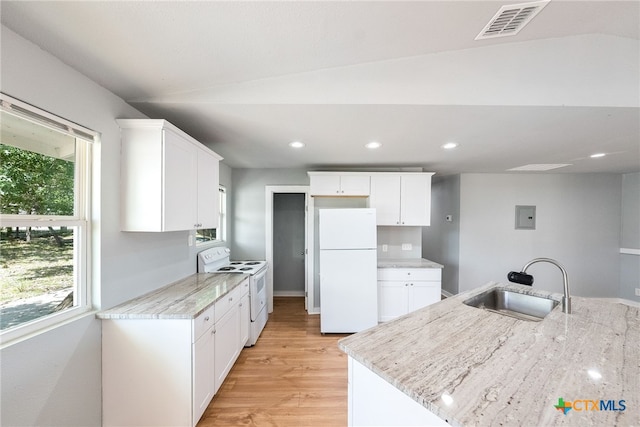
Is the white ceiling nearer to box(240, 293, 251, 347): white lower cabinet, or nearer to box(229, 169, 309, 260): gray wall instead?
box(229, 169, 309, 260): gray wall

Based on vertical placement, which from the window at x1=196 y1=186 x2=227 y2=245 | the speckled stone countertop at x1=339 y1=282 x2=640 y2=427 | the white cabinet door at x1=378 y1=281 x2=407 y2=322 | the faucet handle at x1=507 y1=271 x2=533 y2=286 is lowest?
the white cabinet door at x1=378 y1=281 x2=407 y2=322

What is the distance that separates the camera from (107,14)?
1.06 m

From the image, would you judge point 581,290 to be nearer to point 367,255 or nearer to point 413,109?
point 367,255

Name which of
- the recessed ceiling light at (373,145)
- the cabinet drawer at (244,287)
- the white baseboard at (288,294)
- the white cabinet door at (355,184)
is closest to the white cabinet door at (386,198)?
the white cabinet door at (355,184)

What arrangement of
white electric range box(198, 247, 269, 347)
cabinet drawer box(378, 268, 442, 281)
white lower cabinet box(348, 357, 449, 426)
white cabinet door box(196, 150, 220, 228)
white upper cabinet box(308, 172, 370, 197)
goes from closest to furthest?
white lower cabinet box(348, 357, 449, 426)
white cabinet door box(196, 150, 220, 228)
white electric range box(198, 247, 269, 347)
cabinet drawer box(378, 268, 442, 281)
white upper cabinet box(308, 172, 370, 197)

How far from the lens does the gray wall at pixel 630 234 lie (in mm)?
4059

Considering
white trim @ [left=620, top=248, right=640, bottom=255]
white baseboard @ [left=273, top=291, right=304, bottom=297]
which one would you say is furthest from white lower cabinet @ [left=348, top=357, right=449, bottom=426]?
white trim @ [left=620, top=248, right=640, bottom=255]

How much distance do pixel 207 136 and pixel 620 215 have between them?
6.84 m

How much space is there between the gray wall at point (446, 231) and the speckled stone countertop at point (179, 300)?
378 cm

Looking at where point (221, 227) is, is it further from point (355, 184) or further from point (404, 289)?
point (404, 289)

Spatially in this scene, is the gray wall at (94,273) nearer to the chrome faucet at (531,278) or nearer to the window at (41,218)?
the window at (41,218)

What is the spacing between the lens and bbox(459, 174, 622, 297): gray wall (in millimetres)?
4188

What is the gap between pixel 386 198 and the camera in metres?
3.46

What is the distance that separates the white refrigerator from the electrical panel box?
3.03 metres
